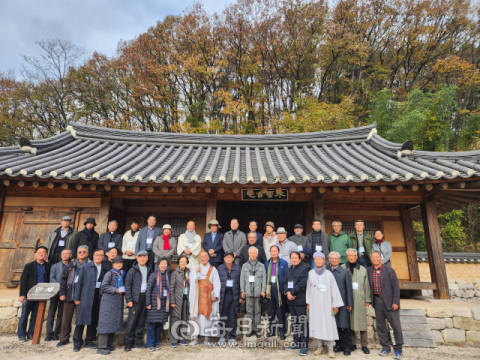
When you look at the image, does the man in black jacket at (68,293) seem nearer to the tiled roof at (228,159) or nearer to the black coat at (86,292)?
the black coat at (86,292)

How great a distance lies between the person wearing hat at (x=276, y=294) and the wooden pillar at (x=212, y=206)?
1.91 metres

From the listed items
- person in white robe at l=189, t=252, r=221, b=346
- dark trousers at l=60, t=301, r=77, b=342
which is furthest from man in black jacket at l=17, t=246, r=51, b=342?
person in white robe at l=189, t=252, r=221, b=346

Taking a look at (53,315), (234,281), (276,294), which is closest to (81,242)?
(53,315)

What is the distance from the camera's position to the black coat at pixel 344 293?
14.9 ft

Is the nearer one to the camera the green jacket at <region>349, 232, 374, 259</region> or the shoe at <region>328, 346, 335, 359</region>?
the shoe at <region>328, 346, 335, 359</region>

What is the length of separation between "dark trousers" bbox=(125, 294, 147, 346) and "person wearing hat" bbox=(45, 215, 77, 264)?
2.23 m

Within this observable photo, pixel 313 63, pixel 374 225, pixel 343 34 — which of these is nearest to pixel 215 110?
pixel 313 63

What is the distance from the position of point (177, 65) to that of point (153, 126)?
4.75m

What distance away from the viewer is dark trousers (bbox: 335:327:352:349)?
460 cm

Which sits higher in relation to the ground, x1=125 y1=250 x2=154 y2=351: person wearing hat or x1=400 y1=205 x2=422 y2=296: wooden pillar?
x1=400 y1=205 x2=422 y2=296: wooden pillar

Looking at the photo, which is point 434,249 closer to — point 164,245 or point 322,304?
point 322,304

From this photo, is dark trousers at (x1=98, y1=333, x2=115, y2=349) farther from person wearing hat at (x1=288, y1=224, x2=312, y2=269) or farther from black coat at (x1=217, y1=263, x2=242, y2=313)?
person wearing hat at (x1=288, y1=224, x2=312, y2=269)

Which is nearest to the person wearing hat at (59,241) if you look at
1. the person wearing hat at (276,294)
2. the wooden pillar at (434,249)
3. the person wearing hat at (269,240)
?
the person wearing hat at (269,240)

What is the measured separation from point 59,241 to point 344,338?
5.86 meters
